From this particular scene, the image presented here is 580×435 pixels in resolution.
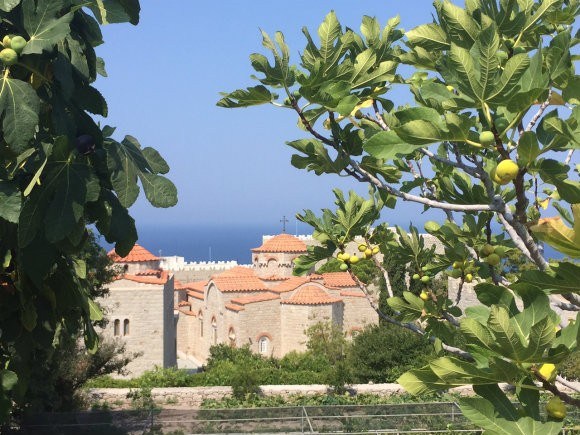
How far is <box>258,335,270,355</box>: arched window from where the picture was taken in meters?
27.2

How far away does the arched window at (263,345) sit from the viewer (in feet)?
89.2

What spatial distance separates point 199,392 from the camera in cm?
1672

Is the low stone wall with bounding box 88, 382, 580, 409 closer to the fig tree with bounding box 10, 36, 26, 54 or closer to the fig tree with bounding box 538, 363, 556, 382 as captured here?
the fig tree with bounding box 10, 36, 26, 54

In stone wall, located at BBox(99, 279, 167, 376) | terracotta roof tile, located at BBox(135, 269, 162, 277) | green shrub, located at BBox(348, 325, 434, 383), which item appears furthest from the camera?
terracotta roof tile, located at BBox(135, 269, 162, 277)

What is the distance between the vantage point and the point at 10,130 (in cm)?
254

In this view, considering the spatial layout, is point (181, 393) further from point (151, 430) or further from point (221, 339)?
point (221, 339)

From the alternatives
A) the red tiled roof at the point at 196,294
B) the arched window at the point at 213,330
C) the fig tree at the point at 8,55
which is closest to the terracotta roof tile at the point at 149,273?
the arched window at the point at 213,330

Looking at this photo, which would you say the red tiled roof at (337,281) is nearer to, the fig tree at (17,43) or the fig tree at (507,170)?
the fig tree at (17,43)

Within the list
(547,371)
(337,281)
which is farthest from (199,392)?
(547,371)

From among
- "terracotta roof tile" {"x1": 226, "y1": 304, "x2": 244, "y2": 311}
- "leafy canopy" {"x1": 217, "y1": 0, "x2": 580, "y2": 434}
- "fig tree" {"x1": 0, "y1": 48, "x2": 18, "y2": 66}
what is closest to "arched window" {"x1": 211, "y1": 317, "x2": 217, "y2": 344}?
"terracotta roof tile" {"x1": 226, "y1": 304, "x2": 244, "y2": 311}

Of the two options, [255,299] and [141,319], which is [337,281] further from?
[141,319]

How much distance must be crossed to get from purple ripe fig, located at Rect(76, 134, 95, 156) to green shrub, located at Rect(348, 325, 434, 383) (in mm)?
17103

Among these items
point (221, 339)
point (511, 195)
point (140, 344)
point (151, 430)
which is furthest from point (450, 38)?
point (221, 339)

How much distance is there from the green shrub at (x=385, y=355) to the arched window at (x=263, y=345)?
768 cm
